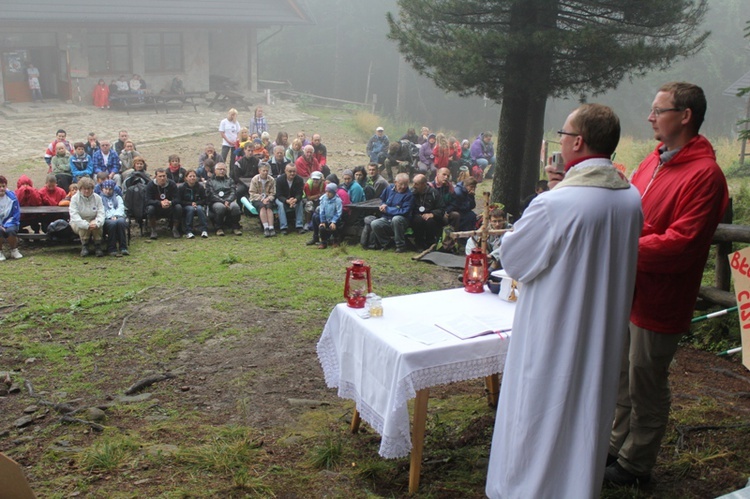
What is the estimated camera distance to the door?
25.2 m

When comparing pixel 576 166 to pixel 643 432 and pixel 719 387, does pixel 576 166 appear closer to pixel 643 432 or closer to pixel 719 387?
pixel 643 432

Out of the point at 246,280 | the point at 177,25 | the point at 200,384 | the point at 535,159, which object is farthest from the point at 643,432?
the point at 177,25

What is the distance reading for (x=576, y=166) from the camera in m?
3.07

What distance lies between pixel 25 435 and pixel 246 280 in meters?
4.27

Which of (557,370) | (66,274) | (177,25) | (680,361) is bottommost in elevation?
(66,274)

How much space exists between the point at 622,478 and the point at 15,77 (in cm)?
2699

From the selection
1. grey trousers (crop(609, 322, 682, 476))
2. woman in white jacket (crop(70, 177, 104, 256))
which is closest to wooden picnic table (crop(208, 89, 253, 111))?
woman in white jacket (crop(70, 177, 104, 256))

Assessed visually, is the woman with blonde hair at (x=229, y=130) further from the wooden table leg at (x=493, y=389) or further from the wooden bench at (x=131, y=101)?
the wooden table leg at (x=493, y=389)

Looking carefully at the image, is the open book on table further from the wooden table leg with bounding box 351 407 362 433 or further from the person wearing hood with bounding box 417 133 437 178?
the person wearing hood with bounding box 417 133 437 178

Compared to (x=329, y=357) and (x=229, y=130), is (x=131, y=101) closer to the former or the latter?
(x=229, y=130)

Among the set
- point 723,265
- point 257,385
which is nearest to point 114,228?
point 257,385

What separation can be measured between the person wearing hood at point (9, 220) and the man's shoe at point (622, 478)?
9.10 m

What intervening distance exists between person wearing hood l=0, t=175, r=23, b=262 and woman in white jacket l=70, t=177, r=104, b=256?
2.46 ft

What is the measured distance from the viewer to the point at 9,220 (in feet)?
33.9
